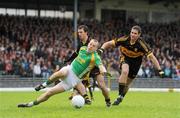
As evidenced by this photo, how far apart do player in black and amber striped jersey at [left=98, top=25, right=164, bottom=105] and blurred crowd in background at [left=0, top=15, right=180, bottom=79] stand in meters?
14.9

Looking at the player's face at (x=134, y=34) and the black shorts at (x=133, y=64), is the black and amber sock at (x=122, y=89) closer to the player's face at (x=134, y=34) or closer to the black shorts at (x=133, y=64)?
the black shorts at (x=133, y=64)

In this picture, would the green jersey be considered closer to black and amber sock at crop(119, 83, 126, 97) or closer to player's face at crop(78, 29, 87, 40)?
player's face at crop(78, 29, 87, 40)

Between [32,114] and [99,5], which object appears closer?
[32,114]

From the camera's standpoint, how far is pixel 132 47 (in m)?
15.0

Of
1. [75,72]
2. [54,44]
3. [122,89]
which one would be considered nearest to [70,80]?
[75,72]

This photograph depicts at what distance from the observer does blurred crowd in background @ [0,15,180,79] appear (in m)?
30.6

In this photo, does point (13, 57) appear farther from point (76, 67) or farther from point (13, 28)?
point (76, 67)

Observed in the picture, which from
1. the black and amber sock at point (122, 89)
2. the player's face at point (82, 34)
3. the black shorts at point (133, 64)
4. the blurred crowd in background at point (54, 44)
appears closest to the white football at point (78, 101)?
the player's face at point (82, 34)

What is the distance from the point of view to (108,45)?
14859mm

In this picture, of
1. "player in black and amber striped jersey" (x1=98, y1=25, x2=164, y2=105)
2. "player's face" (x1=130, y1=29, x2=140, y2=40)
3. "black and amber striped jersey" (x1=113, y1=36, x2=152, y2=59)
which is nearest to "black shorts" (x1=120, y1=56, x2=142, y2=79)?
"player in black and amber striped jersey" (x1=98, y1=25, x2=164, y2=105)

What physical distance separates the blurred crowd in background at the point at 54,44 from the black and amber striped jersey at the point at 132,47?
49.3 ft

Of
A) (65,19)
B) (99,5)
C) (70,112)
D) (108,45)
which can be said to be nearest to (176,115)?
(70,112)

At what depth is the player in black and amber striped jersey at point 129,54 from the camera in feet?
48.8

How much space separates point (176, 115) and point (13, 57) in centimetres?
1946
